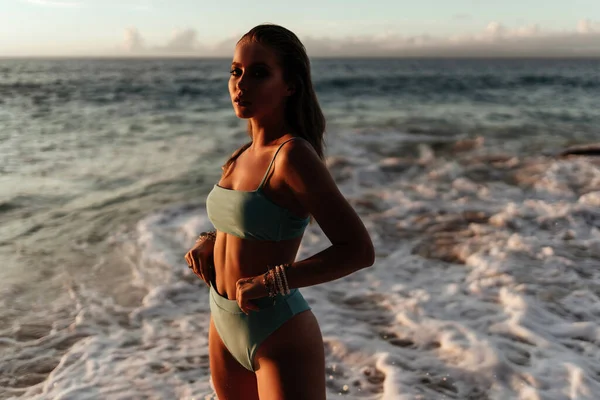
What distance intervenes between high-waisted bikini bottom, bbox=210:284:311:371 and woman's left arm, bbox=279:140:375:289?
273 mm

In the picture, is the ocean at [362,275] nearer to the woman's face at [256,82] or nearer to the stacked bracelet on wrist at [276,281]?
the stacked bracelet on wrist at [276,281]

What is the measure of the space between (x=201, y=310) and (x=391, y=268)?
7.94 ft

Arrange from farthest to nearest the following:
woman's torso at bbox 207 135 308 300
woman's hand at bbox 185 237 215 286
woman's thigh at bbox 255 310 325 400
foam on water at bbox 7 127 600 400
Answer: foam on water at bbox 7 127 600 400 → woman's hand at bbox 185 237 215 286 → woman's thigh at bbox 255 310 325 400 → woman's torso at bbox 207 135 308 300

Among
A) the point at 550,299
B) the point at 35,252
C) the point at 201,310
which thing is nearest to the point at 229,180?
the point at 201,310

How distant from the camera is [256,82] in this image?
192 cm

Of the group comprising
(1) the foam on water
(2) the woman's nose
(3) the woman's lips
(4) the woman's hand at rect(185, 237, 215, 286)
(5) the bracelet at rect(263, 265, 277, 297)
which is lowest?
(1) the foam on water

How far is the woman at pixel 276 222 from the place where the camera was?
1.82 m

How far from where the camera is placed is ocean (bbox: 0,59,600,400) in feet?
15.2

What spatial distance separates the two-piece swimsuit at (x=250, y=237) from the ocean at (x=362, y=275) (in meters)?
2.42

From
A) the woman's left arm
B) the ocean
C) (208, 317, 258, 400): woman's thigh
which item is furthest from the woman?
the ocean

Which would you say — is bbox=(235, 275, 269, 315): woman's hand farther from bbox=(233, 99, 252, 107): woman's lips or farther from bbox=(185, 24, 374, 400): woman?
bbox=(233, 99, 252, 107): woman's lips

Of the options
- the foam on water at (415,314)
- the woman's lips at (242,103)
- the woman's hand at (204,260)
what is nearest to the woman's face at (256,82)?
the woman's lips at (242,103)

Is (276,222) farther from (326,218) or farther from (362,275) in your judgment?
(362,275)

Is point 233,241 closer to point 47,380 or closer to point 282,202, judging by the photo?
point 282,202
